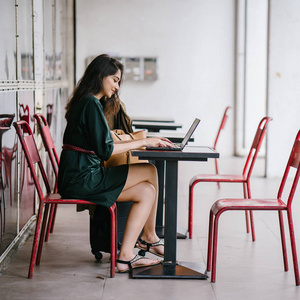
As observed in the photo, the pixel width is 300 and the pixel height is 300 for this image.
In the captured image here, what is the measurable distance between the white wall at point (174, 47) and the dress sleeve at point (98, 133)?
19.0 feet

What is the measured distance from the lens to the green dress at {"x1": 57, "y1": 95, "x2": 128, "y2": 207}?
10.5ft

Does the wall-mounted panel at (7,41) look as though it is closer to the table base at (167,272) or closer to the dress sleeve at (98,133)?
the dress sleeve at (98,133)

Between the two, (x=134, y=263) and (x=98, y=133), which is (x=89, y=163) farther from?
(x=134, y=263)

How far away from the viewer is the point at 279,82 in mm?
7031

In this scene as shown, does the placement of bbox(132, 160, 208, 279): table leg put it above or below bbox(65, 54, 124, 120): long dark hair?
below

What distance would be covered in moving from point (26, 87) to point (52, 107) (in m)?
1.51

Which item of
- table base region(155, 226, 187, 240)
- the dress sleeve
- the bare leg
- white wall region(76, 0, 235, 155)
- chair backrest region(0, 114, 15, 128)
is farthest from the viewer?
white wall region(76, 0, 235, 155)

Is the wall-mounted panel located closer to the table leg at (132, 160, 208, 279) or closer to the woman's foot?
the table leg at (132, 160, 208, 279)

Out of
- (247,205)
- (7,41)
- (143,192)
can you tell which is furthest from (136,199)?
(7,41)

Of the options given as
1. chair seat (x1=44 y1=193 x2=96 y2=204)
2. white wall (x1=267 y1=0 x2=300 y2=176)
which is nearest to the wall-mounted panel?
chair seat (x1=44 y1=193 x2=96 y2=204)

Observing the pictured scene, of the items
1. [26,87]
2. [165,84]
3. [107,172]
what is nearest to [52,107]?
[26,87]

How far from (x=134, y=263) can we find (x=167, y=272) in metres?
0.21

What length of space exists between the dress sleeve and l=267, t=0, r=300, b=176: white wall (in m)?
4.27

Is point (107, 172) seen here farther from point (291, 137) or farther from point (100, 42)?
point (100, 42)
